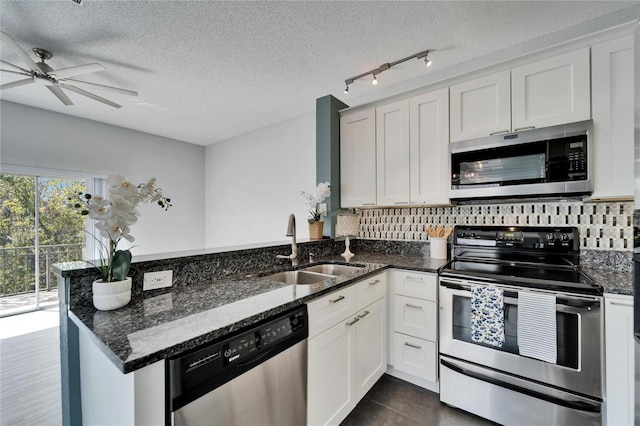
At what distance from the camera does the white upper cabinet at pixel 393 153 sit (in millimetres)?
2387

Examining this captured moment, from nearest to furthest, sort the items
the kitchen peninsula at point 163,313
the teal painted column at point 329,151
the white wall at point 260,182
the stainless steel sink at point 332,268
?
the kitchen peninsula at point 163,313 → the stainless steel sink at point 332,268 → the teal painted column at point 329,151 → the white wall at point 260,182

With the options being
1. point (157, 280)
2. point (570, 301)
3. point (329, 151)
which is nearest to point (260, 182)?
point (329, 151)

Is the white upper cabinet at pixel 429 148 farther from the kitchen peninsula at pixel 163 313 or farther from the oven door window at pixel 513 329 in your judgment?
the oven door window at pixel 513 329

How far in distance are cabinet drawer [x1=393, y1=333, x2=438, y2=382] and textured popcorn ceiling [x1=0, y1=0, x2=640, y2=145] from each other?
2313 mm

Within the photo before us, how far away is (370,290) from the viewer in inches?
72.4

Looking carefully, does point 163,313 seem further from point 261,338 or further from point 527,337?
point 527,337

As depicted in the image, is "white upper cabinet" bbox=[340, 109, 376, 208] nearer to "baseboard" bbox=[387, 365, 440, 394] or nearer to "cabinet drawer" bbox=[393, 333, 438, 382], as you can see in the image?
"cabinet drawer" bbox=[393, 333, 438, 382]

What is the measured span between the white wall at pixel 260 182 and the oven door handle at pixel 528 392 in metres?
2.33

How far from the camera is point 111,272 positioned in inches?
43.8

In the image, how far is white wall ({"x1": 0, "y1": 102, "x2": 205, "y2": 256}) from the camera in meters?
3.30

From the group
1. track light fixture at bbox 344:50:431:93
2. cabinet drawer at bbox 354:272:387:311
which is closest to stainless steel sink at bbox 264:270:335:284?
cabinet drawer at bbox 354:272:387:311

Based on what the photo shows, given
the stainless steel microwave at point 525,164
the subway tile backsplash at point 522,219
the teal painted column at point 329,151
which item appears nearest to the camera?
the stainless steel microwave at point 525,164

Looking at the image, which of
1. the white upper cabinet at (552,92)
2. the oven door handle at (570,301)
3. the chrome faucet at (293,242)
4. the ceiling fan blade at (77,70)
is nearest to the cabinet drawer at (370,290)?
the chrome faucet at (293,242)

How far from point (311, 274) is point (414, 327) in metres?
0.87
